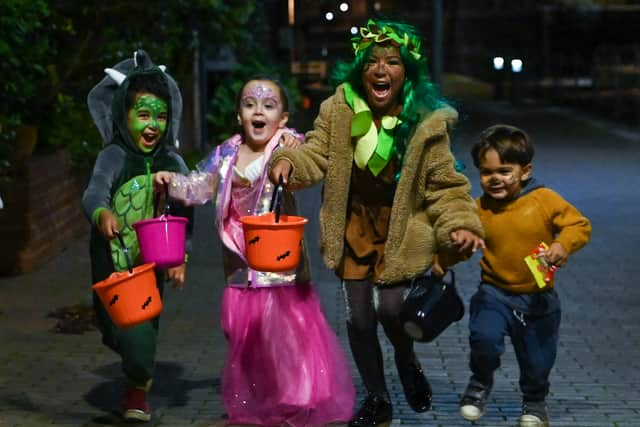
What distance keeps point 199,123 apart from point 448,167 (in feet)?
54.2

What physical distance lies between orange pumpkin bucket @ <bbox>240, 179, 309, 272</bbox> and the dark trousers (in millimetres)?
937

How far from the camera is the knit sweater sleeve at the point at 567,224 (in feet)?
19.2

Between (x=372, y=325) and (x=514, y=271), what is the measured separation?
677 mm

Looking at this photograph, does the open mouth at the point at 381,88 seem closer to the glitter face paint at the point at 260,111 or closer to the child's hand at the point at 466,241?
the glitter face paint at the point at 260,111

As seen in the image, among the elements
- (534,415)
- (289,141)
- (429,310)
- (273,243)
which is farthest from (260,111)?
(534,415)

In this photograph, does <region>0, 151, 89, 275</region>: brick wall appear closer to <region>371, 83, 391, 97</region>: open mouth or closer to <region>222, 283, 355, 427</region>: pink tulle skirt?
<region>222, 283, 355, 427</region>: pink tulle skirt

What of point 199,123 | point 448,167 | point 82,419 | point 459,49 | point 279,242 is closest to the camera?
point 279,242

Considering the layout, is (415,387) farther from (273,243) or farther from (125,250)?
(125,250)

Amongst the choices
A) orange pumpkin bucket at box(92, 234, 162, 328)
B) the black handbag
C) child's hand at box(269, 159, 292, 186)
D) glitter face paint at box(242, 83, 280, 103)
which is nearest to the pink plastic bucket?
orange pumpkin bucket at box(92, 234, 162, 328)

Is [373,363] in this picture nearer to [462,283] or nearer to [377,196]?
[377,196]

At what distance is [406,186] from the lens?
5934 mm

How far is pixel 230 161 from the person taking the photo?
6254mm

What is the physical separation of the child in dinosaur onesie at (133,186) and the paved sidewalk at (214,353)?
0.36 metres

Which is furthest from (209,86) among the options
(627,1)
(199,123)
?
(627,1)
